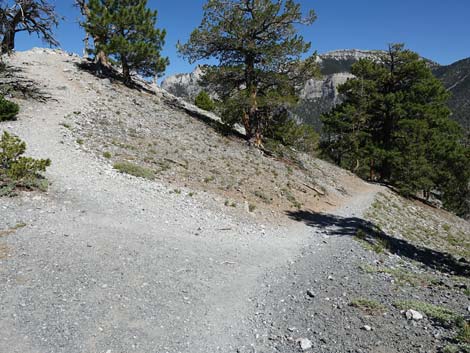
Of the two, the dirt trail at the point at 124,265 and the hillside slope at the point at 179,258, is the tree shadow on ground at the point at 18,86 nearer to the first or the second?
the hillside slope at the point at 179,258

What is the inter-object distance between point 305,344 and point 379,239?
31.6 ft

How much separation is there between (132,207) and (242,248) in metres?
4.05

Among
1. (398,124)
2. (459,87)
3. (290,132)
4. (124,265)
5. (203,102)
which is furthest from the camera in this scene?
(459,87)

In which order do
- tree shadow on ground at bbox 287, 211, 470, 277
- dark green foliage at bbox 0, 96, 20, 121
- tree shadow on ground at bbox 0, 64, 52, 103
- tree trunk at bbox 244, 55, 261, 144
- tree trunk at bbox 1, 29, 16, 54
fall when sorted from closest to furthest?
tree shadow on ground at bbox 287, 211, 470, 277 → dark green foliage at bbox 0, 96, 20, 121 → tree trunk at bbox 1, 29, 16, 54 → tree shadow on ground at bbox 0, 64, 52, 103 → tree trunk at bbox 244, 55, 261, 144

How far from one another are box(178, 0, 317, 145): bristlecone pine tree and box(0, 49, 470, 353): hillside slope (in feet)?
16.1

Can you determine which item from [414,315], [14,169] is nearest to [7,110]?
[14,169]

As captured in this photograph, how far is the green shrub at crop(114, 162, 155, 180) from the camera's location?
14.2m

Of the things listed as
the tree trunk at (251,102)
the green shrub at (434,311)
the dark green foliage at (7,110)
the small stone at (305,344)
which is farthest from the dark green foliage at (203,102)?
the small stone at (305,344)

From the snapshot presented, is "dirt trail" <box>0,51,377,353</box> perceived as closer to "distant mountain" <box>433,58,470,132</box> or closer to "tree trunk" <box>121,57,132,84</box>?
"tree trunk" <box>121,57,132,84</box>

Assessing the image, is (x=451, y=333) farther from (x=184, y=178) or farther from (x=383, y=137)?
(x=383, y=137)

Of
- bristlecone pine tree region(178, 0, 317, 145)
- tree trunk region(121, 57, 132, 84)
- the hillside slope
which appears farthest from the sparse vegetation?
tree trunk region(121, 57, 132, 84)

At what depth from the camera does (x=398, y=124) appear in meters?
30.6

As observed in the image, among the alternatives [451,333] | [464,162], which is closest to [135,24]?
[451,333]

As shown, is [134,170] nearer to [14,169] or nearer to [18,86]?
[14,169]
